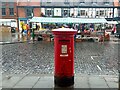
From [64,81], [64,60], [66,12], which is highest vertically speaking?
[66,12]

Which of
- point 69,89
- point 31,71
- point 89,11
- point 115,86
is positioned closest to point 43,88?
point 69,89

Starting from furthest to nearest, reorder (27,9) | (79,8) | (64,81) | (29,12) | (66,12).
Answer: (66,12)
(29,12)
(27,9)
(79,8)
(64,81)

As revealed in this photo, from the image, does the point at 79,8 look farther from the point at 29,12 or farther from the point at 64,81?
the point at 64,81

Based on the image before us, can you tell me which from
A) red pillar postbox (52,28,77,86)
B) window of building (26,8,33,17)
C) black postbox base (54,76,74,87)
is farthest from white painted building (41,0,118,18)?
black postbox base (54,76,74,87)

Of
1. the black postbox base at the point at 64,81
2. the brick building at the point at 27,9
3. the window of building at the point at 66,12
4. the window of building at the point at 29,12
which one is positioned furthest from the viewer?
the window of building at the point at 66,12

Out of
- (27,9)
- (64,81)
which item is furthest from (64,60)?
(27,9)

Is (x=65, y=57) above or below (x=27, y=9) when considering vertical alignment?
below

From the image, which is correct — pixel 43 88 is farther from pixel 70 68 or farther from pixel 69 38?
pixel 69 38

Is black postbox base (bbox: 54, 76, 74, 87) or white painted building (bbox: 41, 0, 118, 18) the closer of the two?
black postbox base (bbox: 54, 76, 74, 87)

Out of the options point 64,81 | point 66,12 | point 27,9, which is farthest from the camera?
point 66,12

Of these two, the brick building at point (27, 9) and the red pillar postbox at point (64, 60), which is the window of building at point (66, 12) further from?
the red pillar postbox at point (64, 60)

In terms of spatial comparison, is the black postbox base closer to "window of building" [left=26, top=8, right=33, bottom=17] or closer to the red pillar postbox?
the red pillar postbox

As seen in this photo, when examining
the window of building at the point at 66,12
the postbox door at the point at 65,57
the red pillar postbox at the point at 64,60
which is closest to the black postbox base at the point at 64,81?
the red pillar postbox at the point at 64,60

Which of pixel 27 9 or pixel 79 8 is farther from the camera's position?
pixel 27 9
